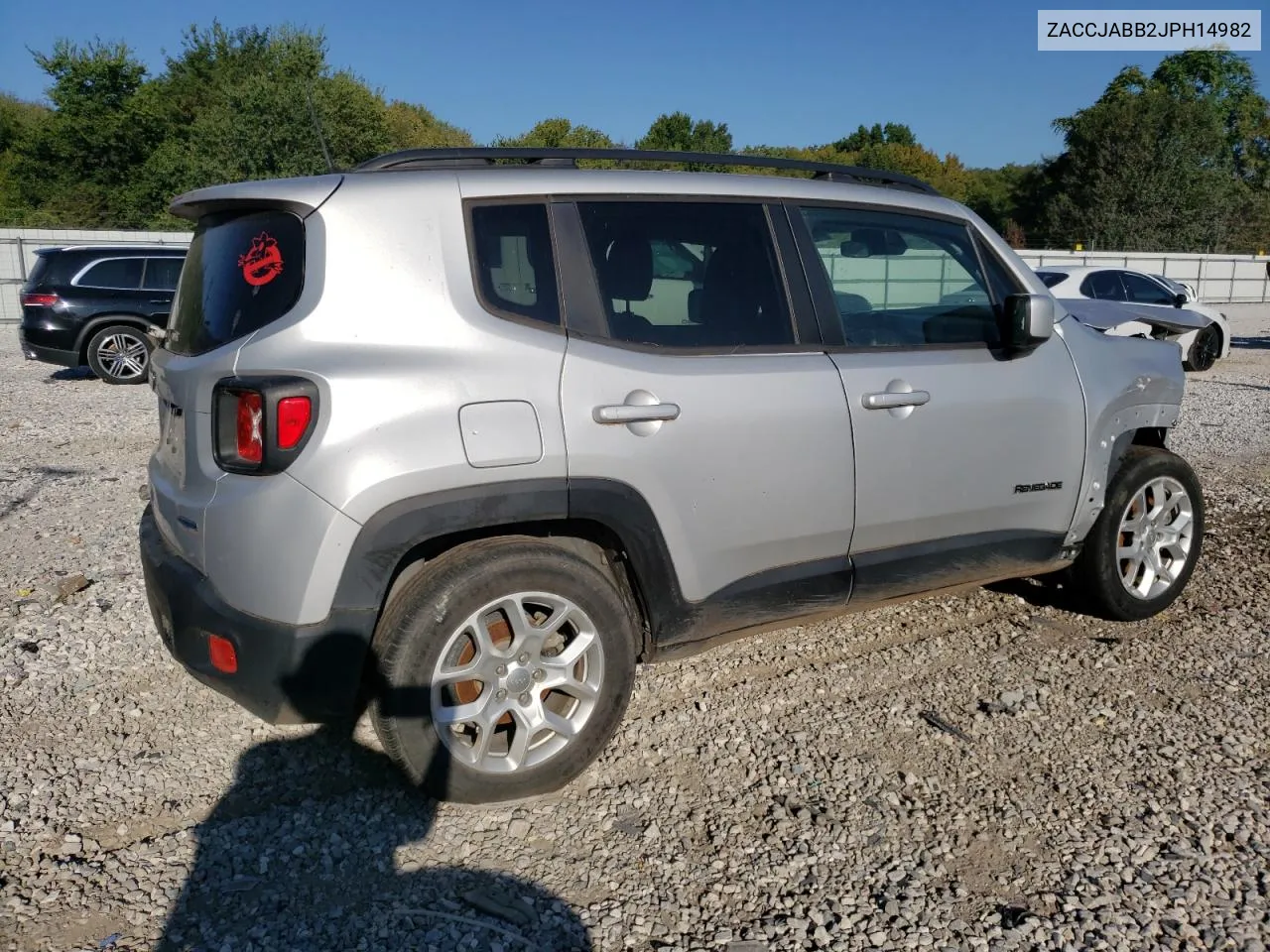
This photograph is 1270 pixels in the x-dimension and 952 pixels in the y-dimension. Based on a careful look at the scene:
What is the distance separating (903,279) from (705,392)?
118cm

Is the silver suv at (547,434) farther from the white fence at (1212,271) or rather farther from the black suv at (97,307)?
the white fence at (1212,271)

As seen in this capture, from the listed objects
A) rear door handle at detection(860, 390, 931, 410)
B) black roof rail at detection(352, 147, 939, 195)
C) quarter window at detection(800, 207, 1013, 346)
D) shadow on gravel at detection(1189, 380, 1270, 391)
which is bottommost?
shadow on gravel at detection(1189, 380, 1270, 391)

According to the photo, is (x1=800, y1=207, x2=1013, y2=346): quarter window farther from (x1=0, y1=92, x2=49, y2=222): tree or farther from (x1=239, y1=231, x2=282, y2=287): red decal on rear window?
(x1=0, y1=92, x2=49, y2=222): tree

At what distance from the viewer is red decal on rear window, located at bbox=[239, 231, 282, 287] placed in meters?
3.06

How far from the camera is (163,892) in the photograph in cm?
279

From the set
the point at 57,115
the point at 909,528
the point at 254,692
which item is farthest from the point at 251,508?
the point at 57,115

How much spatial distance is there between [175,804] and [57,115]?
47.0 meters

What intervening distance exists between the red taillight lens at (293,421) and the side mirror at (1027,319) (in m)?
2.64

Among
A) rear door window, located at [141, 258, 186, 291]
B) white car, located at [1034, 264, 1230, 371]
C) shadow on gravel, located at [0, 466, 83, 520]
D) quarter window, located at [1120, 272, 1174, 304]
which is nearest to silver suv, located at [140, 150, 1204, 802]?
shadow on gravel, located at [0, 466, 83, 520]

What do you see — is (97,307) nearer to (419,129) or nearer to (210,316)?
(210,316)

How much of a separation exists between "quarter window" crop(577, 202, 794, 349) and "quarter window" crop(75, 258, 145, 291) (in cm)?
1222

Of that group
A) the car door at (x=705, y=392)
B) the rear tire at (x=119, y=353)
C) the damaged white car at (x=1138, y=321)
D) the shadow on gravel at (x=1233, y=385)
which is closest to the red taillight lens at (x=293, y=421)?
the car door at (x=705, y=392)

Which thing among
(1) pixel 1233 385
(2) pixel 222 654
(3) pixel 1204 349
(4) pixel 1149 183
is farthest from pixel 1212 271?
(2) pixel 222 654

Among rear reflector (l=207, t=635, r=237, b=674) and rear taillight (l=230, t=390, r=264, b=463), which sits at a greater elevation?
rear taillight (l=230, t=390, r=264, b=463)
